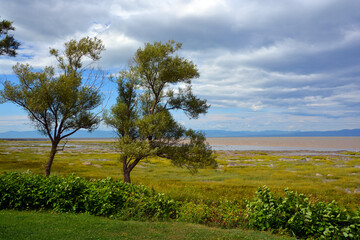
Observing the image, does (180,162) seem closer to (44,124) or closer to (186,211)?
(186,211)

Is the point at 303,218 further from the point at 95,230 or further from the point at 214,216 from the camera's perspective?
the point at 95,230

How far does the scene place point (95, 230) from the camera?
34.1ft

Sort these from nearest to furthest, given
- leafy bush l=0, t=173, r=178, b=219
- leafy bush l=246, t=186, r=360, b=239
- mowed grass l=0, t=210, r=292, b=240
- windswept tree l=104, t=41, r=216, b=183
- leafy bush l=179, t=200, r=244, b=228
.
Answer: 1. mowed grass l=0, t=210, r=292, b=240
2. leafy bush l=246, t=186, r=360, b=239
3. leafy bush l=179, t=200, r=244, b=228
4. leafy bush l=0, t=173, r=178, b=219
5. windswept tree l=104, t=41, r=216, b=183

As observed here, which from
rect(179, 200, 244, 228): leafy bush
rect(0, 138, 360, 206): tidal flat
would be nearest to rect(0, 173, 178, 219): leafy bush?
rect(179, 200, 244, 228): leafy bush

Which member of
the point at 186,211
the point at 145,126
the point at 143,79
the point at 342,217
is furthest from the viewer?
the point at 143,79

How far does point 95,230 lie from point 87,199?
339 centimetres

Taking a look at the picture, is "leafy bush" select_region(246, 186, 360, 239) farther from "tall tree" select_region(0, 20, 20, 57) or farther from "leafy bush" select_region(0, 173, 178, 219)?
"tall tree" select_region(0, 20, 20, 57)

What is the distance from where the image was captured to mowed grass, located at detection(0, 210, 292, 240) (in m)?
9.76

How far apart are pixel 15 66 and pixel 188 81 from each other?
58.2 feet

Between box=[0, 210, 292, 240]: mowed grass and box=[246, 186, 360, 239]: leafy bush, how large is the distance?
40.0 inches

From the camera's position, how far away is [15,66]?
26250mm

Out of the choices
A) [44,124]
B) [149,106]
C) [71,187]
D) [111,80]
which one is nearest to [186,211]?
[71,187]

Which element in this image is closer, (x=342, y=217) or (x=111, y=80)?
(x=342, y=217)

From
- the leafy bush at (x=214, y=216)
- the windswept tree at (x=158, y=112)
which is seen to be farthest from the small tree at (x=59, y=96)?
the leafy bush at (x=214, y=216)
